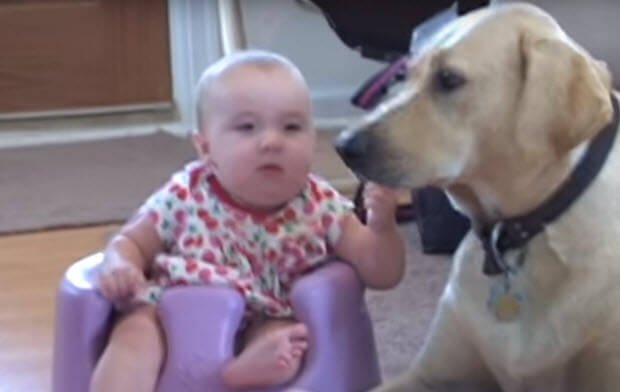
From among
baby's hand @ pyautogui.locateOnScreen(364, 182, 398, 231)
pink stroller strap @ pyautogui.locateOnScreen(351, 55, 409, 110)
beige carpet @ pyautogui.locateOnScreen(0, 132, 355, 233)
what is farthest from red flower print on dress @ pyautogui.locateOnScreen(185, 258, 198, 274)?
beige carpet @ pyautogui.locateOnScreen(0, 132, 355, 233)

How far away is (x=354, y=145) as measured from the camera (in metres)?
1.25

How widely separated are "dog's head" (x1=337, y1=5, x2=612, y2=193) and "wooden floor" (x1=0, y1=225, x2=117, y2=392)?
0.75m

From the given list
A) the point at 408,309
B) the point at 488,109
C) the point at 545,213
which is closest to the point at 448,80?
the point at 488,109

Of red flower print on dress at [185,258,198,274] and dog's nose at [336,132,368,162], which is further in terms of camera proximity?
red flower print on dress at [185,258,198,274]

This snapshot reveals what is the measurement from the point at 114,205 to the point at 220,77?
1.15 meters

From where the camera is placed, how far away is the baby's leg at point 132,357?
4.46 ft

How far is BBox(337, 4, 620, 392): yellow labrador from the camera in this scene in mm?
1193

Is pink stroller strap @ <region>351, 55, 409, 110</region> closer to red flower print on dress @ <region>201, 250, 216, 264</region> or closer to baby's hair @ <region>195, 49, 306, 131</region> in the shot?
baby's hair @ <region>195, 49, 306, 131</region>

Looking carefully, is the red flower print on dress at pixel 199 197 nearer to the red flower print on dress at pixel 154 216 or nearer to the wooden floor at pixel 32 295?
the red flower print on dress at pixel 154 216

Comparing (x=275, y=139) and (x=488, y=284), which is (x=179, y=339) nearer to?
(x=275, y=139)

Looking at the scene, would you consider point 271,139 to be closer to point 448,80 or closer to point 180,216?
point 180,216

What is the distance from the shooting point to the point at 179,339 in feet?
4.58

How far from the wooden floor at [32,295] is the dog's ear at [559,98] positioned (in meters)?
0.88

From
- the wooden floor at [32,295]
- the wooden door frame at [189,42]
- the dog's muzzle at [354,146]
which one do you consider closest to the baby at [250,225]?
the dog's muzzle at [354,146]
